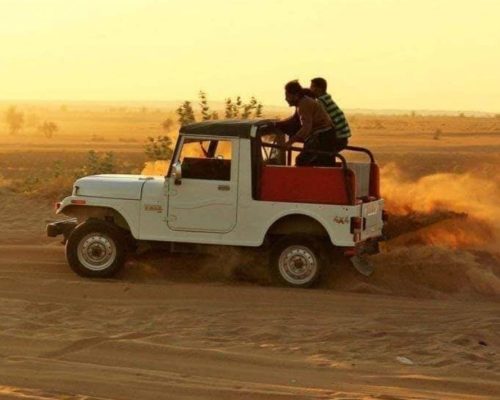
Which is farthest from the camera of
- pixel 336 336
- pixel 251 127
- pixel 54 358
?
pixel 251 127

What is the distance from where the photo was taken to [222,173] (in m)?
13.4

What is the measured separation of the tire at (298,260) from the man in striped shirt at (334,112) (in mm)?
1314

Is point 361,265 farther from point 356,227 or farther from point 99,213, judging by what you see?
point 99,213

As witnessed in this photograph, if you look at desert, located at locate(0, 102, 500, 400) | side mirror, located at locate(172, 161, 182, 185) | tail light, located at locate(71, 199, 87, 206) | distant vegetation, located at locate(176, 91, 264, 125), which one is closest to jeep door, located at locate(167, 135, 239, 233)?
side mirror, located at locate(172, 161, 182, 185)

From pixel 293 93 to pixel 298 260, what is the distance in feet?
6.55

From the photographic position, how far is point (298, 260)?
43.9 feet

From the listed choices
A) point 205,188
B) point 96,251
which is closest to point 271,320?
point 205,188

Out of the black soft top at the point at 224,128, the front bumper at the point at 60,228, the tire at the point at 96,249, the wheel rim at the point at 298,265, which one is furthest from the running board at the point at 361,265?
the front bumper at the point at 60,228

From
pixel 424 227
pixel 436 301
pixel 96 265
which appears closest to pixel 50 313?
pixel 96 265

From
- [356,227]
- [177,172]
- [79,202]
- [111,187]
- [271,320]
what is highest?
[177,172]

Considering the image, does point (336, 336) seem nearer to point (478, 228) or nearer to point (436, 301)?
point (436, 301)

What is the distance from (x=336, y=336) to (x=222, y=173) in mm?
3514

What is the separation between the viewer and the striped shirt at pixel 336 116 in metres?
13.9

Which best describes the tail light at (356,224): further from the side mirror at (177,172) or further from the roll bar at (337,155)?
the side mirror at (177,172)
